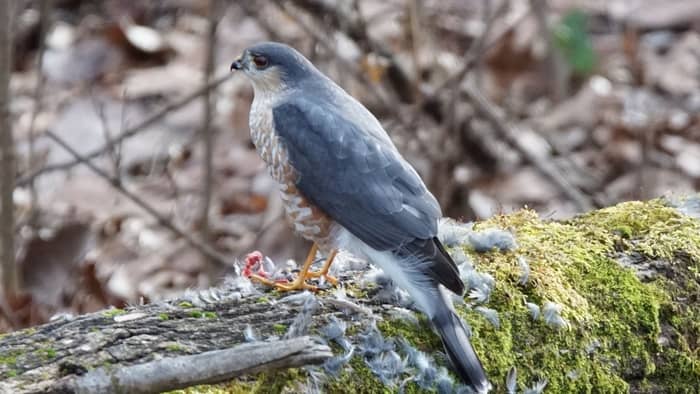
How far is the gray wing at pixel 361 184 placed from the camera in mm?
2951

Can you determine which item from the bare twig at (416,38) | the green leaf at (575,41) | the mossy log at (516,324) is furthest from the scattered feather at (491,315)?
the green leaf at (575,41)

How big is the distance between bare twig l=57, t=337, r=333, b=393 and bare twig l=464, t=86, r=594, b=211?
4.24 m

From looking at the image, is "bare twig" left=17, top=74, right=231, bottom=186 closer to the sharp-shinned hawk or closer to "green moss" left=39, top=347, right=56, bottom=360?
the sharp-shinned hawk

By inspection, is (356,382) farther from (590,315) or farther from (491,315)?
(590,315)

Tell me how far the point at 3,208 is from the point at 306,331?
8.50 ft

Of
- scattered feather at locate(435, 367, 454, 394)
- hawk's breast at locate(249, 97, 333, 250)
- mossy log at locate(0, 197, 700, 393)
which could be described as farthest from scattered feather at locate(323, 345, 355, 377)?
hawk's breast at locate(249, 97, 333, 250)

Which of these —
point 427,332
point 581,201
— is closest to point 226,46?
point 581,201

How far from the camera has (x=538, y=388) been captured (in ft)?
9.25

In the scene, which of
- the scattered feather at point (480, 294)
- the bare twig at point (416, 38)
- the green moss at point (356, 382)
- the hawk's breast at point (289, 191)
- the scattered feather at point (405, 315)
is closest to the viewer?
the green moss at point (356, 382)

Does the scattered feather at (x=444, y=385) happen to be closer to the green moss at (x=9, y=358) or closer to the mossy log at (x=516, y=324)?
the mossy log at (x=516, y=324)

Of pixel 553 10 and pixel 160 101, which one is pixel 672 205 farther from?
pixel 553 10

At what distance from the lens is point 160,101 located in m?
7.98

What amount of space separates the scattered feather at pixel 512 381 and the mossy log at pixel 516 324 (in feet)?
0.04

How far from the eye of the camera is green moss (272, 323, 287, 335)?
2.79 m
